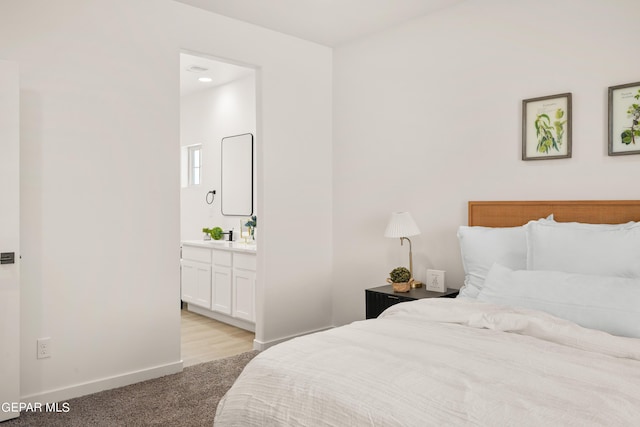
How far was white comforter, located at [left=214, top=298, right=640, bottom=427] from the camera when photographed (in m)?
1.39

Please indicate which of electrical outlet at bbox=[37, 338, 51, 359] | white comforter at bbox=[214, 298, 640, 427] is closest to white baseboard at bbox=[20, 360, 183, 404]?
electrical outlet at bbox=[37, 338, 51, 359]

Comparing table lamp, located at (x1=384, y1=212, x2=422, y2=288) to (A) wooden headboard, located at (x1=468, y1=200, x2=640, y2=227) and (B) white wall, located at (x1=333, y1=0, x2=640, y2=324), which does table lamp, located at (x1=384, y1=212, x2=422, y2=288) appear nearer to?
(B) white wall, located at (x1=333, y1=0, x2=640, y2=324)

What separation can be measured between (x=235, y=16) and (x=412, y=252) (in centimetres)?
234

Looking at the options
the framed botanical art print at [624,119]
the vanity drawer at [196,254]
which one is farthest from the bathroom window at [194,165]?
the framed botanical art print at [624,119]

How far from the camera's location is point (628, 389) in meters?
1.53

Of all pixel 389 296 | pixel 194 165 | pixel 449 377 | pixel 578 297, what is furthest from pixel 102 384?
pixel 194 165

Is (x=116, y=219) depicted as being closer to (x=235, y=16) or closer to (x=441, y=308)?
(x=235, y=16)

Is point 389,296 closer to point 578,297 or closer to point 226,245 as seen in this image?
point 578,297

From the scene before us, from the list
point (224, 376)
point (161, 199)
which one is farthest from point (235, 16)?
point (224, 376)

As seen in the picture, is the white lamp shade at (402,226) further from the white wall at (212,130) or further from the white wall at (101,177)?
the white wall at (212,130)

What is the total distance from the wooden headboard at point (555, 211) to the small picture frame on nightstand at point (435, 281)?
1.43 ft

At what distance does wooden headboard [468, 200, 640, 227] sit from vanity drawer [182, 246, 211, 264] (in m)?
2.85

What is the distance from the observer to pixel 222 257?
4.88 metres

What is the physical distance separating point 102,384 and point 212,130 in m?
3.60
